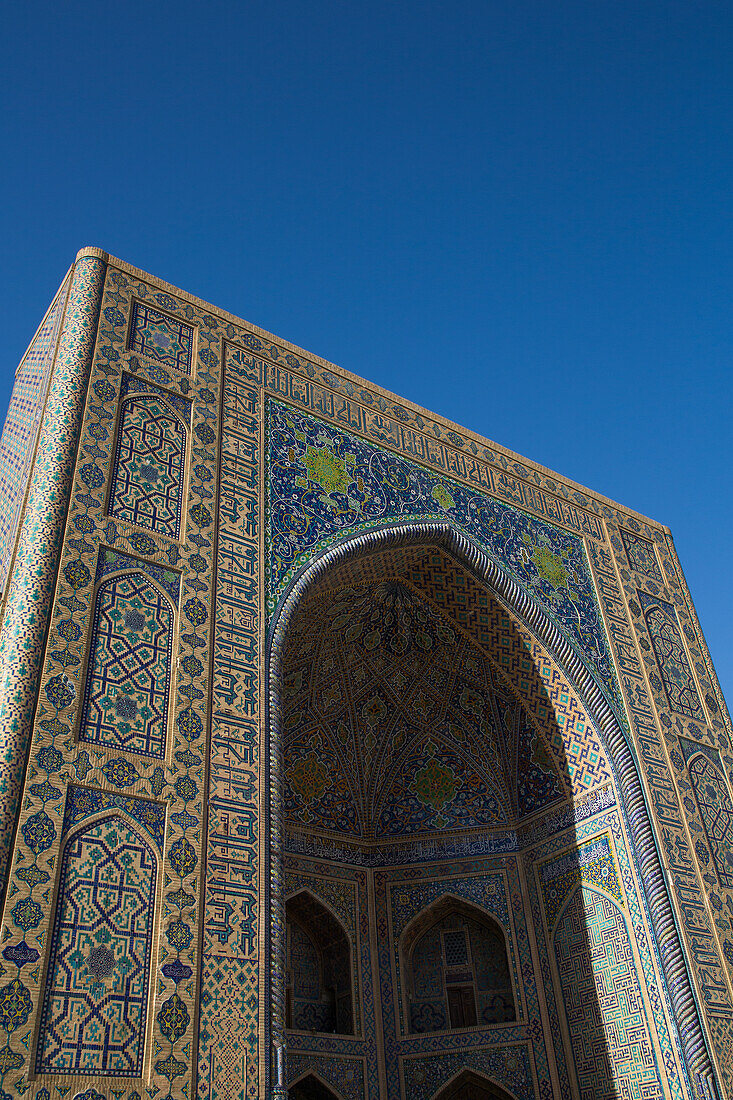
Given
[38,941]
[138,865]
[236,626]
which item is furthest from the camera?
[236,626]

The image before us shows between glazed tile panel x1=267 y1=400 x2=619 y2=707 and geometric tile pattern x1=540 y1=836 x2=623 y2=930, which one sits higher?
glazed tile panel x1=267 y1=400 x2=619 y2=707

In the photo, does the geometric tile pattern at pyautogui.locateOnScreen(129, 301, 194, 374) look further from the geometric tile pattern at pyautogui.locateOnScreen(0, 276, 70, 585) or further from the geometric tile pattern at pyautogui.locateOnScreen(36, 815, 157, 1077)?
the geometric tile pattern at pyautogui.locateOnScreen(36, 815, 157, 1077)

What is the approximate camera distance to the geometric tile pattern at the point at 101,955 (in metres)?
3.85

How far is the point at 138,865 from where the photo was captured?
4359mm

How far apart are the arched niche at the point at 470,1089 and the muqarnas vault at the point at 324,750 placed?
0.10 ft

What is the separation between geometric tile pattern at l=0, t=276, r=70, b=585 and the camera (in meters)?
5.46

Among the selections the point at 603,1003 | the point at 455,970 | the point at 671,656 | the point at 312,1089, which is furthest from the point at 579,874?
the point at 312,1089

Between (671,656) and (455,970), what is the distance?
290 centimetres

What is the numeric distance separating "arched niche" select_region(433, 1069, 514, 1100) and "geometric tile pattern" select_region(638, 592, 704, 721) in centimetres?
293

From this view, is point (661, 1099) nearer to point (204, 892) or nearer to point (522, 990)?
point (522, 990)

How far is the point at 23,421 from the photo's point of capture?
6.24 meters

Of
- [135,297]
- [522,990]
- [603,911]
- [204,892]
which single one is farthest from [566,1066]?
[135,297]

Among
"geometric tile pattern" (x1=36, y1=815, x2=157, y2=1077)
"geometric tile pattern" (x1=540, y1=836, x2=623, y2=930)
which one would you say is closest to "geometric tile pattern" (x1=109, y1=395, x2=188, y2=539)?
"geometric tile pattern" (x1=36, y1=815, x2=157, y2=1077)

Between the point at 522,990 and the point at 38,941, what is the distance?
442 cm
